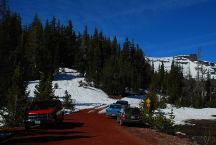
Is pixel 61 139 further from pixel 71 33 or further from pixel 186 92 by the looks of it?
pixel 71 33

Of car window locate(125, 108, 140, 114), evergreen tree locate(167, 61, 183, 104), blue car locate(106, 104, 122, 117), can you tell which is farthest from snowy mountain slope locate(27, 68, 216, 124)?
car window locate(125, 108, 140, 114)

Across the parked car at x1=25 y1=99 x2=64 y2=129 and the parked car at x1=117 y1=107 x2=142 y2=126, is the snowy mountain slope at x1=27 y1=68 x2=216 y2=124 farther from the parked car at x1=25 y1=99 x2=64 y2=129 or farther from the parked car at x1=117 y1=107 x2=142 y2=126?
the parked car at x1=25 y1=99 x2=64 y2=129

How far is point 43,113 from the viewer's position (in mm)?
29609

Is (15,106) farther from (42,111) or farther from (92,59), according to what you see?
(92,59)

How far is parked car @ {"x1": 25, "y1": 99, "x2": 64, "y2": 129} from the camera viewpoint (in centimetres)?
2917

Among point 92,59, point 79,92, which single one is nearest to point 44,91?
point 79,92

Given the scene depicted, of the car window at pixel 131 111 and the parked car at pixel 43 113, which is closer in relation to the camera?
the parked car at pixel 43 113

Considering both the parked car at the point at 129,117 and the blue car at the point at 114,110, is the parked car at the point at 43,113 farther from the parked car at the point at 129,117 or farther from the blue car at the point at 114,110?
the blue car at the point at 114,110

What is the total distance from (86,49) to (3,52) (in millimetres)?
114534

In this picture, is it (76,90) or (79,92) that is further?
(76,90)

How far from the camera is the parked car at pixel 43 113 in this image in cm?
2917

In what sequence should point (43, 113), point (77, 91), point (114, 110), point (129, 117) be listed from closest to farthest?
point (43, 113) → point (129, 117) → point (114, 110) → point (77, 91)

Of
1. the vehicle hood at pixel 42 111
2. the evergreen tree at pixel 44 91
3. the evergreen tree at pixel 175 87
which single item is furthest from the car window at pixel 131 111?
the evergreen tree at pixel 175 87

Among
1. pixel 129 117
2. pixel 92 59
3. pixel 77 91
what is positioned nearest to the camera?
pixel 129 117
